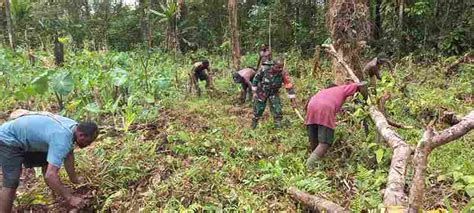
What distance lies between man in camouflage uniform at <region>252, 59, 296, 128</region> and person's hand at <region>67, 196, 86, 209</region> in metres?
3.45

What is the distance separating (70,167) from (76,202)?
16.3 inches

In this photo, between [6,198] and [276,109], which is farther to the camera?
[276,109]

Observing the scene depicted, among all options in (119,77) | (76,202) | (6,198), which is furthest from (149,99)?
(6,198)

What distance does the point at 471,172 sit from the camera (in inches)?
187

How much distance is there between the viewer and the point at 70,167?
4.67 metres

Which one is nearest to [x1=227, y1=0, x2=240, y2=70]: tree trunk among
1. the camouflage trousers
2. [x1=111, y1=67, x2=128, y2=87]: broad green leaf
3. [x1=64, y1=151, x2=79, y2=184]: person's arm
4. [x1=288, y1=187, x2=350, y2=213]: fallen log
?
[x1=111, y1=67, x2=128, y2=87]: broad green leaf

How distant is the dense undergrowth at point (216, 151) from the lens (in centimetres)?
461

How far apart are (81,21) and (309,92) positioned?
43.0 feet

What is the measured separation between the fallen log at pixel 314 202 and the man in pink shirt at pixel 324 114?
98 cm

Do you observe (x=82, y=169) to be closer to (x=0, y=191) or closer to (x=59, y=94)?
(x=0, y=191)

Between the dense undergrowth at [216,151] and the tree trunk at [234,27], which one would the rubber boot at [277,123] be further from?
the tree trunk at [234,27]

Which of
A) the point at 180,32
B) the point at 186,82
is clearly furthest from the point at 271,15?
the point at 186,82

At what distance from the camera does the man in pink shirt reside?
539 centimetres

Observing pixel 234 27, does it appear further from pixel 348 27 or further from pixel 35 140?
pixel 35 140
